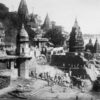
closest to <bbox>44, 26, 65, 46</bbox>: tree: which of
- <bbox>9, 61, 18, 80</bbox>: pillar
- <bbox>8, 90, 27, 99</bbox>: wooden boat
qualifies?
<bbox>9, 61, 18, 80</bbox>: pillar

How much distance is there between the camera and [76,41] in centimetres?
3362

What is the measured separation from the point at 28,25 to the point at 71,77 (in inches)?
487

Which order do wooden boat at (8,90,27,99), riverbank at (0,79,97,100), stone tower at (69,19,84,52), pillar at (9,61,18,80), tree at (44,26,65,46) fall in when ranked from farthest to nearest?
tree at (44,26,65,46) < stone tower at (69,19,84,52) < pillar at (9,61,18,80) < riverbank at (0,79,97,100) < wooden boat at (8,90,27,99)

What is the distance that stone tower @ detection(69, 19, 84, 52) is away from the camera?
33.4 m

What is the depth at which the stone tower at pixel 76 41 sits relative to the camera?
110 ft

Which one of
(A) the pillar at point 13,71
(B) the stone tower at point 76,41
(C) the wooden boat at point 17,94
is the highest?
(B) the stone tower at point 76,41

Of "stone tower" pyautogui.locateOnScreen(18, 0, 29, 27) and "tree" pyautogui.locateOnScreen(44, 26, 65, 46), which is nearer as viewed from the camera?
"stone tower" pyautogui.locateOnScreen(18, 0, 29, 27)

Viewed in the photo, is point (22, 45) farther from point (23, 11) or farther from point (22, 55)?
point (23, 11)

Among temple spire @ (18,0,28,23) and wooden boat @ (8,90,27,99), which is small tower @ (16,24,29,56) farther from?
temple spire @ (18,0,28,23)

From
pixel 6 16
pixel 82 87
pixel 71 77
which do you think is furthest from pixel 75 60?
pixel 6 16

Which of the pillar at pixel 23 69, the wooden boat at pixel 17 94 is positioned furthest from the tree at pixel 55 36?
the wooden boat at pixel 17 94

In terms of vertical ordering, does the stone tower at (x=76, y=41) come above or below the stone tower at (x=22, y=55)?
above

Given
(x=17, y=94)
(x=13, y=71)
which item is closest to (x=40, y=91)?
(x=17, y=94)

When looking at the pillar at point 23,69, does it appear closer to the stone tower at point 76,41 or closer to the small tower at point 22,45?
the small tower at point 22,45
